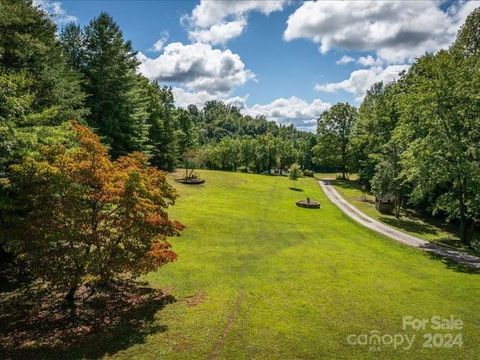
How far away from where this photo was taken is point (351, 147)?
68312mm

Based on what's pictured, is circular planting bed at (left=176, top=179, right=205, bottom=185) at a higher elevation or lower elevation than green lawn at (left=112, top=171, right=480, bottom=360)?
higher

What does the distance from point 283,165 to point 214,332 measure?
82.0 metres

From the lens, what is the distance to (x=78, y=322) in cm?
1412

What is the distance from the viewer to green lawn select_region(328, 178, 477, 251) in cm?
3192

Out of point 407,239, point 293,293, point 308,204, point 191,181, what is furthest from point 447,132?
point 191,181

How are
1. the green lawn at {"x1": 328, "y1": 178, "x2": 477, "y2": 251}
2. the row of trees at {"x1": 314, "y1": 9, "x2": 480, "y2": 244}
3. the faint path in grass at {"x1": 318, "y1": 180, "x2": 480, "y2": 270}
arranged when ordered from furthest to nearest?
1. the green lawn at {"x1": 328, "y1": 178, "x2": 477, "y2": 251}
2. the row of trees at {"x1": 314, "y1": 9, "x2": 480, "y2": 244}
3. the faint path in grass at {"x1": 318, "y1": 180, "x2": 480, "y2": 270}

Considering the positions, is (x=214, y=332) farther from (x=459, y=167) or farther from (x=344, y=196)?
(x=344, y=196)

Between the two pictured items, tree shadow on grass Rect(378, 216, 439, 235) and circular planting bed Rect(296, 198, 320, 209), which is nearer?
tree shadow on grass Rect(378, 216, 439, 235)

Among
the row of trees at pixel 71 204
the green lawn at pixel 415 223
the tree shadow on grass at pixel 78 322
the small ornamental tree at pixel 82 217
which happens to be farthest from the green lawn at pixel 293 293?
the green lawn at pixel 415 223

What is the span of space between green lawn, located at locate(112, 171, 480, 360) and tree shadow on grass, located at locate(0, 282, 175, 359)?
73cm

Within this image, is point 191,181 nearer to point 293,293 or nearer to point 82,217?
point 293,293

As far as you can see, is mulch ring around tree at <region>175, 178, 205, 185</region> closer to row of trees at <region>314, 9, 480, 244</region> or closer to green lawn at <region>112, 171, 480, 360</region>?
green lawn at <region>112, 171, 480, 360</region>

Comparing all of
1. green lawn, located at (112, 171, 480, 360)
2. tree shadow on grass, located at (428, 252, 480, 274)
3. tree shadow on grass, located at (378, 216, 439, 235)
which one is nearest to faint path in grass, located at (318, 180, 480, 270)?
tree shadow on grass, located at (428, 252, 480, 274)

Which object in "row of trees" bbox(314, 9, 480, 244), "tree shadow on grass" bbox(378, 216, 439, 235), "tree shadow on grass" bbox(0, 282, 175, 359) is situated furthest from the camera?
"tree shadow on grass" bbox(378, 216, 439, 235)
